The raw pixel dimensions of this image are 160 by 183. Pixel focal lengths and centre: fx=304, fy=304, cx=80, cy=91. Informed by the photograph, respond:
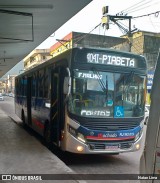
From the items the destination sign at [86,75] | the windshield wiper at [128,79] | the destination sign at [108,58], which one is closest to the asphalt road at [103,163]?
the windshield wiper at [128,79]

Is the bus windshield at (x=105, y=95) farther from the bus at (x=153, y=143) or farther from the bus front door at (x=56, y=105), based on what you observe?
the bus at (x=153, y=143)

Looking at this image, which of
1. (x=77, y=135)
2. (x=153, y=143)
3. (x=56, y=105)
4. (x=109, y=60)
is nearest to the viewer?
(x=153, y=143)

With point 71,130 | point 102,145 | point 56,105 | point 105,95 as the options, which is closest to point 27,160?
point 71,130

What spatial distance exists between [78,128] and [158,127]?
4344 mm

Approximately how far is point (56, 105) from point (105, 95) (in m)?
1.84

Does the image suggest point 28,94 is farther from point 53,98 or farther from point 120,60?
point 120,60

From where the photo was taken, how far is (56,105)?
29.8 ft

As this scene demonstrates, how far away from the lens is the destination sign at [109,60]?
798cm

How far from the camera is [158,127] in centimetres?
349

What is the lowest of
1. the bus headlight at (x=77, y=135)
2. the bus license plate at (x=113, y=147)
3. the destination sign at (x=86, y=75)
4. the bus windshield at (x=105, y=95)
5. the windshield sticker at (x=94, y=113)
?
the bus license plate at (x=113, y=147)

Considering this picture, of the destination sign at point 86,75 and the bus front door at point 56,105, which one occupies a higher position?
the destination sign at point 86,75

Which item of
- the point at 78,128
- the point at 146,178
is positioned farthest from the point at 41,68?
the point at 146,178

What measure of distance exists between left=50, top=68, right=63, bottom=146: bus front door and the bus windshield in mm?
965

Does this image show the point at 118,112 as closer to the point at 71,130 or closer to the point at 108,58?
the point at 71,130
